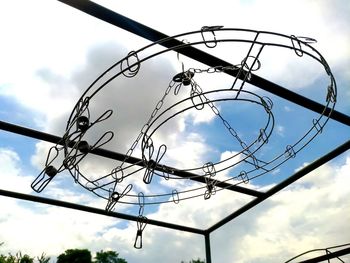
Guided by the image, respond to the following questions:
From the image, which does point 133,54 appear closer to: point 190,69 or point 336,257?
point 190,69

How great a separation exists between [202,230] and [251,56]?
4.38m

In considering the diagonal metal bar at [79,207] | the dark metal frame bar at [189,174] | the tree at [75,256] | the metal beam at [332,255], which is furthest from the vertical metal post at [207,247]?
the tree at [75,256]

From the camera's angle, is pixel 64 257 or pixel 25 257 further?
pixel 64 257

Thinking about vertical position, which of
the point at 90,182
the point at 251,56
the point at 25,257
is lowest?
the point at 90,182

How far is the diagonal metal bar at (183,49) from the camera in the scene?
7.70 feet

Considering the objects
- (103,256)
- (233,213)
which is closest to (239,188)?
(233,213)

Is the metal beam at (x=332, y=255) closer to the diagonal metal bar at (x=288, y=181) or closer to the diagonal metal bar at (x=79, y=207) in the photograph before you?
the diagonal metal bar at (x=288, y=181)

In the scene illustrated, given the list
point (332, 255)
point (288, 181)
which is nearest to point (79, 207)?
point (288, 181)

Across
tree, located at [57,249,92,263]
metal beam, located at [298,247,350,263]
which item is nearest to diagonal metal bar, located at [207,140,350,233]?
metal beam, located at [298,247,350,263]

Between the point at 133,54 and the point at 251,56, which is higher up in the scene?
the point at 251,56

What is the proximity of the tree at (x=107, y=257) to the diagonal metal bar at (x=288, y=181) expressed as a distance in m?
27.7

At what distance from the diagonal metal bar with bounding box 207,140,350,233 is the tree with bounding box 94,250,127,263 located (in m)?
27.7

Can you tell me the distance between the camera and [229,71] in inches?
111

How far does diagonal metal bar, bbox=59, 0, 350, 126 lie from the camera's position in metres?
2.35
